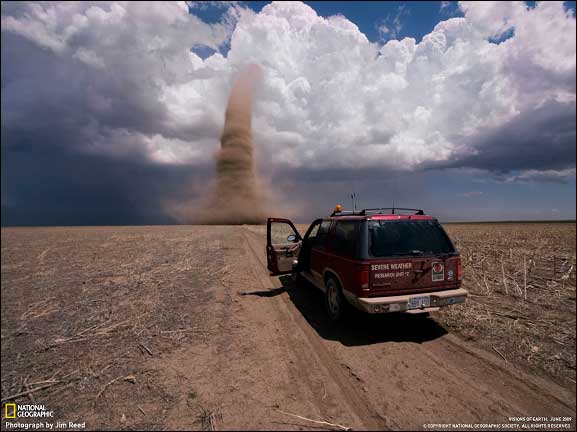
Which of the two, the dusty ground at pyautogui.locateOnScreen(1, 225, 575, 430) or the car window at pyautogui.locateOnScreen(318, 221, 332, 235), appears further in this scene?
the car window at pyautogui.locateOnScreen(318, 221, 332, 235)

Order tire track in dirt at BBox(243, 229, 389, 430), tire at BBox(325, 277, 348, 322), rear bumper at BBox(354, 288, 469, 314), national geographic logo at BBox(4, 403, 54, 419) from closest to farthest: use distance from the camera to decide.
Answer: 1. tire track in dirt at BBox(243, 229, 389, 430)
2. national geographic logo at BBox(4, 403, 54, 419)
3. rear bumper at BBox(354, 288, 469, 314)
4. tire at BBox(325, 277, 348, 322)

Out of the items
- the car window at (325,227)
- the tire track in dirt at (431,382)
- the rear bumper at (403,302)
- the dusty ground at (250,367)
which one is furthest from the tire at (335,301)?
the car window at (325,227)

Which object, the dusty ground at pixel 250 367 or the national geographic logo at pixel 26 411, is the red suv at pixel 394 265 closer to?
the dusty ground at pixel 250 367

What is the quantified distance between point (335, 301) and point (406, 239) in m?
1.87

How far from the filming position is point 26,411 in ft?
11.4

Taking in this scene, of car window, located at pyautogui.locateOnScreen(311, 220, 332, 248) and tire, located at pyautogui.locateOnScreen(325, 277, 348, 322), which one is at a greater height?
car window, located at pyautogui.locateOnScreen(311, 220, 332, 248)

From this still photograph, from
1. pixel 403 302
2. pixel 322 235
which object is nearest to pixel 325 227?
pixel 322 235

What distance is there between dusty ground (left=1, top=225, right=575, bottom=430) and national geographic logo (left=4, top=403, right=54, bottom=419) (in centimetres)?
8

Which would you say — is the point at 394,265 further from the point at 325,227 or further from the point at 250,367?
the point at 250,367

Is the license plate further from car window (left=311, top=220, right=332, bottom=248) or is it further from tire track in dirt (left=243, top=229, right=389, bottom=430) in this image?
car window (left=311, top=220, right=332, bottom=248)

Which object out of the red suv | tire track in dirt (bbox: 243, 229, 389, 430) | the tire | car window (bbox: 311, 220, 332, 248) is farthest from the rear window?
tire track in dirt (bbox: 243, 229, 389, 430)

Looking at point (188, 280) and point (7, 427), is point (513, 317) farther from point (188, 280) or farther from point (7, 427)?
point (188, 280)

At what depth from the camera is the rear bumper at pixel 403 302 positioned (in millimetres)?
4777

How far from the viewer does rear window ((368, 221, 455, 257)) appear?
16.8 feet
